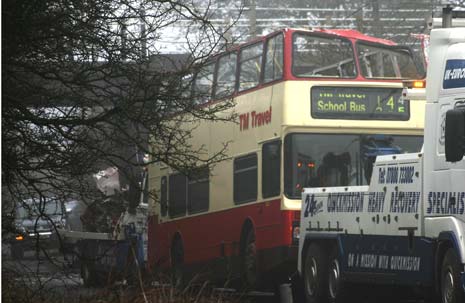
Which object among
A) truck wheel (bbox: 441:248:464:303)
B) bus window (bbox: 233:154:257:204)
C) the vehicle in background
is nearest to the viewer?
truck wheel (bbox: 441:248:464:303)

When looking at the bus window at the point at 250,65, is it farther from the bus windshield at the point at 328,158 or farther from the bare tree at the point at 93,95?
the bare tree at the point at 93,95

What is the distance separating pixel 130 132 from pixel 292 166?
6.15 metres

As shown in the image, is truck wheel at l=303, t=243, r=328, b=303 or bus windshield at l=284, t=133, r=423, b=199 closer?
truck wheel at l=303, t=243, r=328, b=303

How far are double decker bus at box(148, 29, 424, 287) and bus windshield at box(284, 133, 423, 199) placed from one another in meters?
0.02

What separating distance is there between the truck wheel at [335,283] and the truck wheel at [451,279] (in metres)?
3.34

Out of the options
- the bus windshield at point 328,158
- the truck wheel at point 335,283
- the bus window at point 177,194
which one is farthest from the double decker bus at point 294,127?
the bus window at point 177,194

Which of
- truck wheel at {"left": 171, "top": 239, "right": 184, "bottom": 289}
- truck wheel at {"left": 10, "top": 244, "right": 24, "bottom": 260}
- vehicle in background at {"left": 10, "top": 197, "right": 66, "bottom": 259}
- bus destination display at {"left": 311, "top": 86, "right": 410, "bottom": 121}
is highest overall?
bus destination display at {"left": 311, "top": 86, "right": 410, "bottom": 121}

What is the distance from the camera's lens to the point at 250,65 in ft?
72.1

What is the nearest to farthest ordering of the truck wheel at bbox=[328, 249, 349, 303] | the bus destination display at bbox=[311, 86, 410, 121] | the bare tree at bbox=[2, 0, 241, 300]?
1. the bare tree at bbox=[2, 0, 241, 300]
2. the truck wheel at bbox=[328, 249, 349, 303]
3. the bus destination display at bbox=[311, 86, 410, 121]

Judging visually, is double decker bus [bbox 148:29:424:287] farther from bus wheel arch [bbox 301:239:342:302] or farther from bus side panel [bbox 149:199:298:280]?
bus wheel arch [bbox 301:239:342:302]

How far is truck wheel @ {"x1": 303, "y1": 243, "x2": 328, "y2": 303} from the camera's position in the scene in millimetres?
18391

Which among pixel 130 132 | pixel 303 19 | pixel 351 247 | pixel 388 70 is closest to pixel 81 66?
pixel 130 132

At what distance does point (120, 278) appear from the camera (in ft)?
43.1

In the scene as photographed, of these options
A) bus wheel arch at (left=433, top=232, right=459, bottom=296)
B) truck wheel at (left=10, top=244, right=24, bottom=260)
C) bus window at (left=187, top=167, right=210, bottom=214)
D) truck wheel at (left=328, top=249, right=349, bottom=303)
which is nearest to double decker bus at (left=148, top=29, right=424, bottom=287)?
bus window at (left=187, top=167, right=210, bottom=214)
